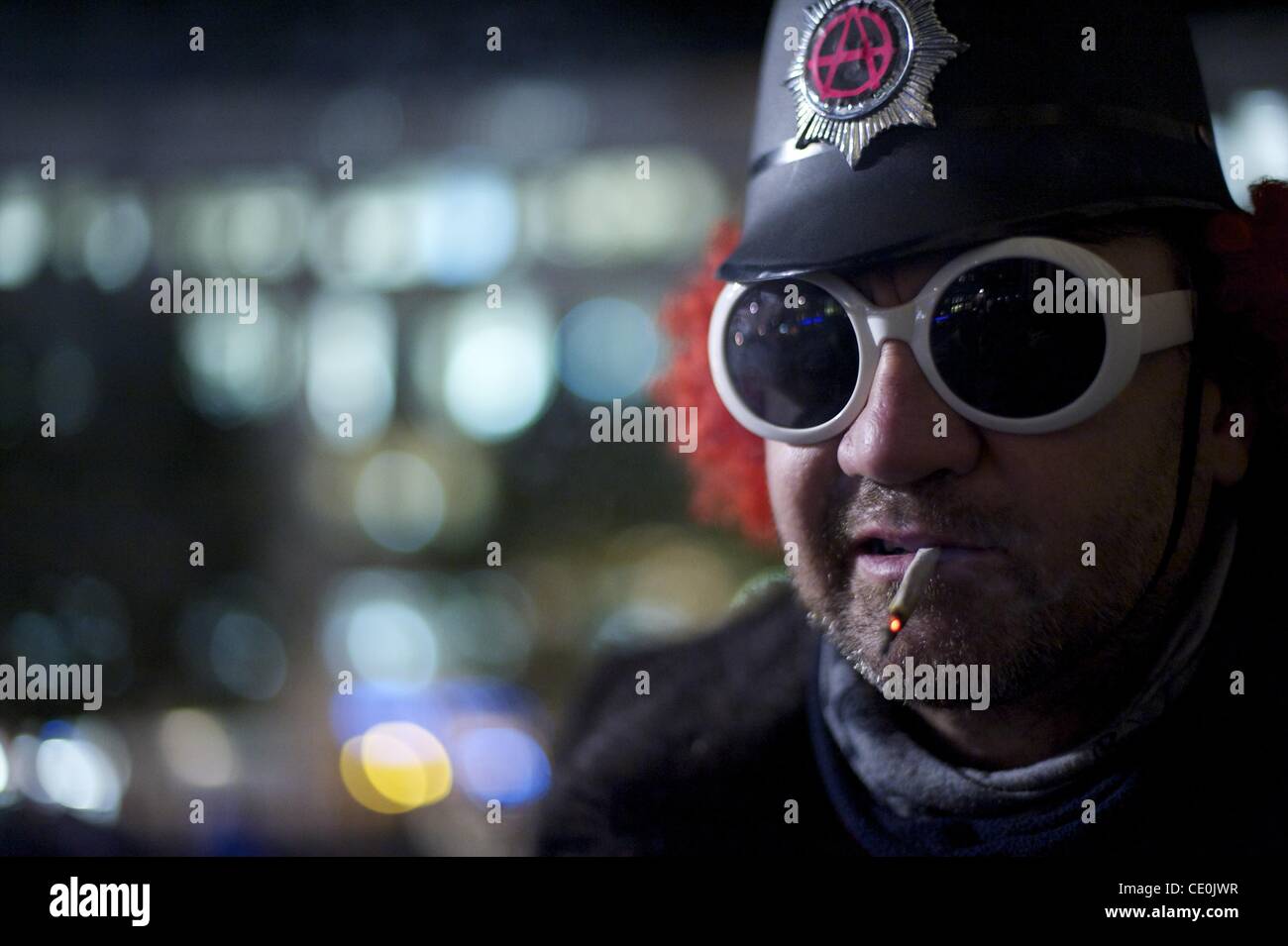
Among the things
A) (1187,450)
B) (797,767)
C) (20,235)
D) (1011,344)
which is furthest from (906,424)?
(20,235)

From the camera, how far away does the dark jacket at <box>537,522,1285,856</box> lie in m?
1.18

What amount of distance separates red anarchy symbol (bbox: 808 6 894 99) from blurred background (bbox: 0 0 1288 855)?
19 cm

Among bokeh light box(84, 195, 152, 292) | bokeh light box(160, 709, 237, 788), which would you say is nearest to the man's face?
bokeh light box(160, 709, 237, 788)

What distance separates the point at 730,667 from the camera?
5.12 ft

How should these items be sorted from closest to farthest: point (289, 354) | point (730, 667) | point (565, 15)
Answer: point (565, 15), point (730, 667), point (289, 354)

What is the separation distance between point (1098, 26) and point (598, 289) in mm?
738

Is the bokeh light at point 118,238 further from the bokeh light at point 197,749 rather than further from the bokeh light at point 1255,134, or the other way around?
the bokeh light at point 1255,134

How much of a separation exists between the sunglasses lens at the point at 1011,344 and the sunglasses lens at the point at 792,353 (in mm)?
103

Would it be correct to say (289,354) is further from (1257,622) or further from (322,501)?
(1257,622)

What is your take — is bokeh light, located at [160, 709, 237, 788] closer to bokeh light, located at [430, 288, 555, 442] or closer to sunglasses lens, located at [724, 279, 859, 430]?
bokeh light, located at [430, 288, 555, 442]

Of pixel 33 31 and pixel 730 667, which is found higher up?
pixel 33 31

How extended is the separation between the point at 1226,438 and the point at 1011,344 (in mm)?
292

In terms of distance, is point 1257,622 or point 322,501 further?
point 322,501

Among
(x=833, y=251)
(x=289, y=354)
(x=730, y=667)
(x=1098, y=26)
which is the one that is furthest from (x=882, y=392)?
(x=289, y=354)
